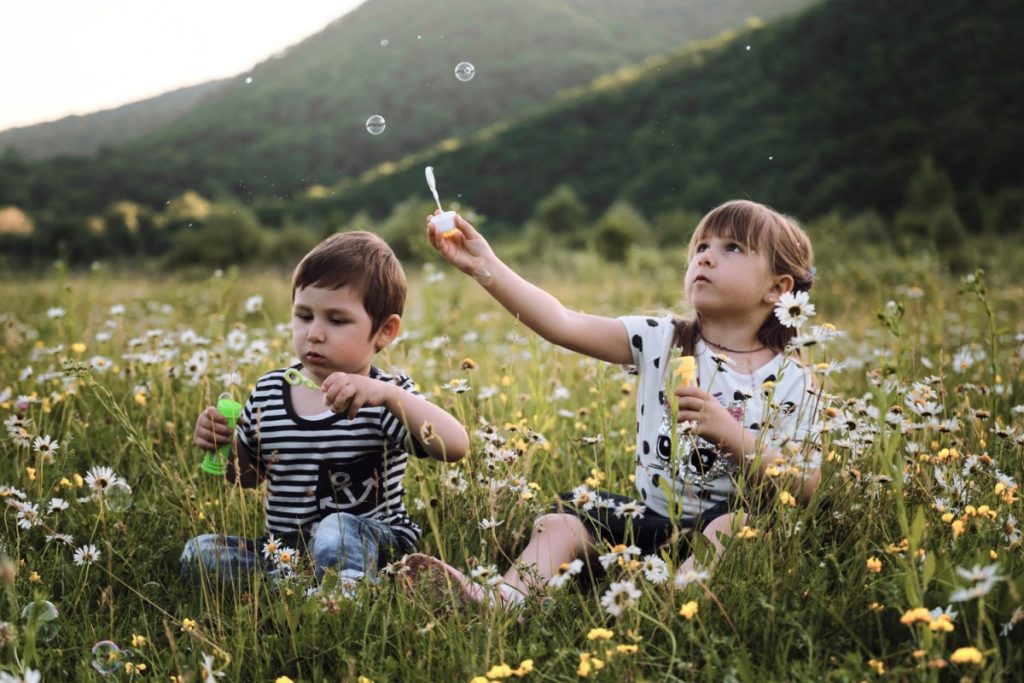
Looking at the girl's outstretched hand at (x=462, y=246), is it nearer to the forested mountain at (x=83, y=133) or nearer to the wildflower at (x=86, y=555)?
the wildflower at (x=86, y=555)

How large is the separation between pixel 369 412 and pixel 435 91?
6706 cm

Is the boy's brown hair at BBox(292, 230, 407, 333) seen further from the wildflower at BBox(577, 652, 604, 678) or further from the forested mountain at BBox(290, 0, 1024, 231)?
the forested mountain at BBox(290, 0, 1024, 231)

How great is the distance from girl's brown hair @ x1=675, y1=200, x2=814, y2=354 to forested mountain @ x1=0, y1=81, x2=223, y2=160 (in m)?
59.0

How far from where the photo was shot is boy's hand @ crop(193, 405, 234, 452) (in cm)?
244

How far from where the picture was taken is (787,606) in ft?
6.04

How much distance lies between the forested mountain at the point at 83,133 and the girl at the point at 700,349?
59.0 meters

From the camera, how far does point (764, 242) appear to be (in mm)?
2682

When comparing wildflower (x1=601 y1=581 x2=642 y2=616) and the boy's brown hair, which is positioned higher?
the boy's brown hair

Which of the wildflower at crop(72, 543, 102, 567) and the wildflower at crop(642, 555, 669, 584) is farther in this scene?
the wildflower at crop(72, 543, 102, 567)

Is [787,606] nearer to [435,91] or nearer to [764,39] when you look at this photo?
[764,39]

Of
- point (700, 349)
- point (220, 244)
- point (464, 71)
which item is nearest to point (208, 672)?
point (700, 349)

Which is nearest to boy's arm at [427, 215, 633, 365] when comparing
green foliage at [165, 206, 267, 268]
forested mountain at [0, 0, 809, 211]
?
green foliage at [165, 206, 267, 268]

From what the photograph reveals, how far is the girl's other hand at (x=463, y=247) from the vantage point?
92.6 inches

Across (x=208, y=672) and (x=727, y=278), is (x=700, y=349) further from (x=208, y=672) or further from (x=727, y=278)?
(x=208, y=672)
